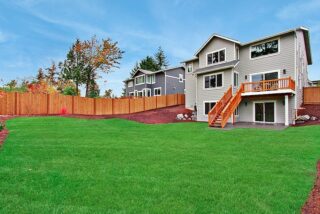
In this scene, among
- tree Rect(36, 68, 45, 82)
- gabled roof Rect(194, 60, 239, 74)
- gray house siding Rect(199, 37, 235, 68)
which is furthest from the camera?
tree Rect(36, 68, 45, 82)

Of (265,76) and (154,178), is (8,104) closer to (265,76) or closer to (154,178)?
(154,178)

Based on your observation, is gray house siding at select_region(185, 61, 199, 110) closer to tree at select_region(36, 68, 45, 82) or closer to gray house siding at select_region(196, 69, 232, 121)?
gray house siding at select_region(196, 69, 232, 121)

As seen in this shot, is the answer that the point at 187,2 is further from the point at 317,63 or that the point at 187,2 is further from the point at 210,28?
the point at 317,63

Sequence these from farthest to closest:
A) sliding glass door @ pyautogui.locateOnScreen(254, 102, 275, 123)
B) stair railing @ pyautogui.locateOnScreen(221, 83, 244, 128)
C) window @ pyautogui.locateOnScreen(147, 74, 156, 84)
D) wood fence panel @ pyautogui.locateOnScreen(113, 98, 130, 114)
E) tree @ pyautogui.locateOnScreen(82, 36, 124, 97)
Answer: window @ pyautogui.locateOnScreen(147, 74, 156, 84) → tree @ pyautogui.locateOnScreen(82, 36, 124, 97) → wood fence panel @ pyautogui.locateOnScreen(113, 98, 130, 114) → sliding glass door @ pyautogui.locateOnScreen(254, 102, 275, 123) → stair railing @ pyautogui.locateOnScreen(221, 83, 244, 128)

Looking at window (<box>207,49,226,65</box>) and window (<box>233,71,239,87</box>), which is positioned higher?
window (<box>207,49,226,65</box>)

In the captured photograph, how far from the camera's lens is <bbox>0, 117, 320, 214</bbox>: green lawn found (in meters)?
3.61

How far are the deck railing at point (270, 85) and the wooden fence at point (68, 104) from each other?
46.0 feet

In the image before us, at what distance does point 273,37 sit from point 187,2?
749 centimetres

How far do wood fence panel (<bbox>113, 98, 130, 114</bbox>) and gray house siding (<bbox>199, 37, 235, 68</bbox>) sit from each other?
34.3 feet

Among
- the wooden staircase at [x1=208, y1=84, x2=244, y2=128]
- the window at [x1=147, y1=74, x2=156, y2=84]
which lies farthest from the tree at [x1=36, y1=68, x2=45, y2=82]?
the wooden staircase at [x1=208, y1=84, x2=244, y2=128]

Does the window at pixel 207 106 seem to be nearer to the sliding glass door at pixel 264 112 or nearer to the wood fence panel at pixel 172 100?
the sliding glass door at pixel 264 112

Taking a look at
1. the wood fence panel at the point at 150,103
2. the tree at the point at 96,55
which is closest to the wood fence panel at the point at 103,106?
the wood fence panel at the point at 150,103

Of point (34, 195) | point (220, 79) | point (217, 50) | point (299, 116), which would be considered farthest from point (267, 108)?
point (34, 195)

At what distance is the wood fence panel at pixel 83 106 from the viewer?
22266 mm
